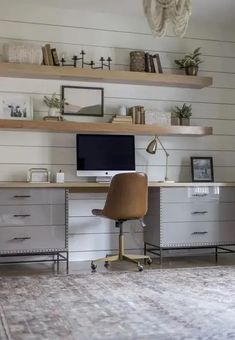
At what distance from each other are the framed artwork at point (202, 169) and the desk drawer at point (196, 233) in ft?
2.01

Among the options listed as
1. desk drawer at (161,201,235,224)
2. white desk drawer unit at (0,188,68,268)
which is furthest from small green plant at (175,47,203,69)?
white desk drawer unit at (0,188,68,268)

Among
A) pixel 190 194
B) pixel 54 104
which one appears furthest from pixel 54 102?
pixel 190 194

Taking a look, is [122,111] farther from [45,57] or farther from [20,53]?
[20,53]

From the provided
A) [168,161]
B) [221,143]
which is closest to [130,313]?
[168,161]

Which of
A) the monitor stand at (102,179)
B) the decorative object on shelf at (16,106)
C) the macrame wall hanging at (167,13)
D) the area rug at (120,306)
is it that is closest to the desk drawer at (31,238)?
the area rug at (120,306)

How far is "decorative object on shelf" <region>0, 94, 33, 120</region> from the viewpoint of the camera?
4.84m

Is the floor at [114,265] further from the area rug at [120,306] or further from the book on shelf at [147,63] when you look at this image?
the book on shelf at [147,63]

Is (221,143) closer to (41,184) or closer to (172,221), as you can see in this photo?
(172,221)

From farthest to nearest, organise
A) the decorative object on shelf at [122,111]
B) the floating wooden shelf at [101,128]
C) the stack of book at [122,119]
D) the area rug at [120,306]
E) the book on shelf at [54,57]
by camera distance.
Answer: the decorative object on shelf at [122,111] → the stack of book at [122,119] → the book on shelf at [54,57] → the floating wooden shelf at [101,128] → the area rug at [120,306]

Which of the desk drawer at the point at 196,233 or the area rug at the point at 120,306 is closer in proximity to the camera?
the area rug at the point at 120,306

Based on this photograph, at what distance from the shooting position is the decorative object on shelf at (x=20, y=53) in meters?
4.72

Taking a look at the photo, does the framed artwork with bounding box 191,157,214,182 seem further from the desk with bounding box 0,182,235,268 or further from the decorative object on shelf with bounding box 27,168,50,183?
the decorative object on shelf with bounding box 27,168,50,183

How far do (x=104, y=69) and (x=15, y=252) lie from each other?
2.14 metres

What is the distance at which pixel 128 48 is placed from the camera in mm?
5285
